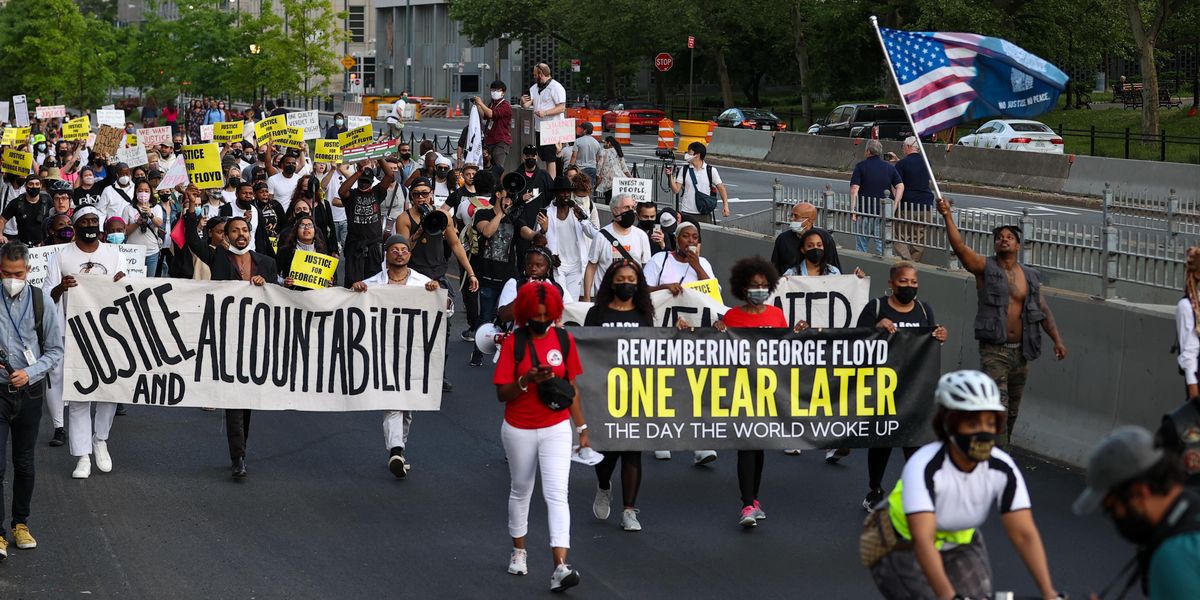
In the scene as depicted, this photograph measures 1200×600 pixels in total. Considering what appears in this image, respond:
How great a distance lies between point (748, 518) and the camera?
9.45 meters

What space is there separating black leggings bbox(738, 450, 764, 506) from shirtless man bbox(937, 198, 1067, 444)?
1956 mm

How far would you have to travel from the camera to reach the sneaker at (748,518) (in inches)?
372

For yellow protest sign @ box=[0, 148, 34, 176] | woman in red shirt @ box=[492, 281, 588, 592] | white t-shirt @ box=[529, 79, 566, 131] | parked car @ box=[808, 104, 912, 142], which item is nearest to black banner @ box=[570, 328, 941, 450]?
woman in red shirt @ box=[492, 281, 588, 592]

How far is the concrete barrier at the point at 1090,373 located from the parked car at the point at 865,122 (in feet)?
103

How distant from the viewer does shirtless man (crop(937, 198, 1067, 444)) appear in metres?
10.5

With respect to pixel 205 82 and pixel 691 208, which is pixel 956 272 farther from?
pixel 205 82

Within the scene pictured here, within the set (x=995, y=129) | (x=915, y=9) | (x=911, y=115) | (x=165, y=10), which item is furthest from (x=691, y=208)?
(x=165, y=10)

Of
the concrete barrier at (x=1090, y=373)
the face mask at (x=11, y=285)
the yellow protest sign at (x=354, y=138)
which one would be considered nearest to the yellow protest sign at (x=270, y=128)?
the yellow protest sign at (x=354, y=138)

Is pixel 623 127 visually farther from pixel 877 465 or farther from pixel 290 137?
pixel 877 465

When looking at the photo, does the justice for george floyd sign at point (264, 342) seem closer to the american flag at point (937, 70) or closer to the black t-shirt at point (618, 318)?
the black t-shirt at point (618, 318)

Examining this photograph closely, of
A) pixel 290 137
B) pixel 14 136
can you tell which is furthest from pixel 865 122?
pixel 290 137

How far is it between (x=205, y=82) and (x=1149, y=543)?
68.9 meters

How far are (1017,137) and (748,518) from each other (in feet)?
101

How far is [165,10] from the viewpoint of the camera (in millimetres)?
144750
